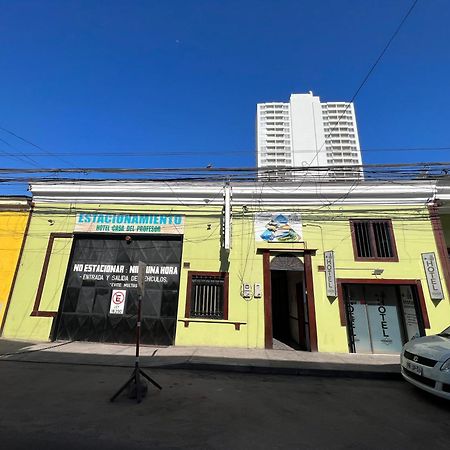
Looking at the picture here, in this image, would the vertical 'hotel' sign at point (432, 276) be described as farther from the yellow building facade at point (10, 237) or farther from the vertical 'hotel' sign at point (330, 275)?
the yellow building facade at point (10, 237)

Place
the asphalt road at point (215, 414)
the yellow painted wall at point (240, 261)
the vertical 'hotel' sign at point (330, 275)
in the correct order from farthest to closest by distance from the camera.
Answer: the vertical 'hotel' sign at point (330, 275) < the yellow painted wall at point (240, 261) < the asphalt road at point (215, 414)

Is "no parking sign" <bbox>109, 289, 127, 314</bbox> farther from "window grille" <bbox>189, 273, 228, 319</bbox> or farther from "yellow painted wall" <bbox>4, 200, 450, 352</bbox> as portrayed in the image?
"window grille" <bbox>189, 273, 228, 319</bbox>

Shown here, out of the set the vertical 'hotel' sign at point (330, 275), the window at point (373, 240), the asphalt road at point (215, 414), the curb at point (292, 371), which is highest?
the window at point (373, 240)

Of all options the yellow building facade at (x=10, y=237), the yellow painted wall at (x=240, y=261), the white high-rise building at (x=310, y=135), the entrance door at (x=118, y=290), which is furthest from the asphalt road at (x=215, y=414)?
the white high-rise building at (x=310, y=135)

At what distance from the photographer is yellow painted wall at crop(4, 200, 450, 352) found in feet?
33.6

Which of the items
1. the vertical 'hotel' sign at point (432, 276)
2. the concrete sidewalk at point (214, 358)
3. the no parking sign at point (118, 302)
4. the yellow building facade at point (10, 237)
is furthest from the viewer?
the yellow building facade at point (10, 237)

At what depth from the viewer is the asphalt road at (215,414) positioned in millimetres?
3770

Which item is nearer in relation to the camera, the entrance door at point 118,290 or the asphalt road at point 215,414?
the asphalt road at point 215,414

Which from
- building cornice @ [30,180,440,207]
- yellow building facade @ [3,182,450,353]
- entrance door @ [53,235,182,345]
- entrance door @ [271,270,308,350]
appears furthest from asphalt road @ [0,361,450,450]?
building cornice @ [30,180,440,207]

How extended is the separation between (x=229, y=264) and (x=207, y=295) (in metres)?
1.40

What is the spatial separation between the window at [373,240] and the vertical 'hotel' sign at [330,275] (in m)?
0.94

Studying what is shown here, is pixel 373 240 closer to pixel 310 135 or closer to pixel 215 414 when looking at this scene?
pixel 310 135

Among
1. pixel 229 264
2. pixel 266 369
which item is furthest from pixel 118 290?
pixel 266 369

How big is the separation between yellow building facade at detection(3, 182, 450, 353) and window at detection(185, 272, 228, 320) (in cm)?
4
